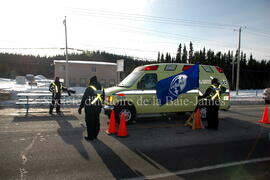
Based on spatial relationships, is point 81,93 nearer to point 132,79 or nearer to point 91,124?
point 132,79

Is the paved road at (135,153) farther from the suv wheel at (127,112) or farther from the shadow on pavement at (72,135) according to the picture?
the suv wheel at (127,112)

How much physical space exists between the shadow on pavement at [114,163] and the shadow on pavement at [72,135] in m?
0.38

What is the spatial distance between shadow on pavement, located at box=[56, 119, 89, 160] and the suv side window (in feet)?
10.1

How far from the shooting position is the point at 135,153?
490cm

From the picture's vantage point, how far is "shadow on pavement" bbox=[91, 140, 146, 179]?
3778 millimetres

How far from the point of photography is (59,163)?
13.8 feet

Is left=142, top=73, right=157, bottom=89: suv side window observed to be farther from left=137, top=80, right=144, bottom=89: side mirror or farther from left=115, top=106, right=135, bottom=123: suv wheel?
left=115, top=106, right=135, bottom=123: suv wheel

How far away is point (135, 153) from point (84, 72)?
38.4 metres

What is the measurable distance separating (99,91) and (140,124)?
281 cm

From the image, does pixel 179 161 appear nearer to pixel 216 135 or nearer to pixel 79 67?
pixel 216 135

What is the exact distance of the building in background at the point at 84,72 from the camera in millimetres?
39750

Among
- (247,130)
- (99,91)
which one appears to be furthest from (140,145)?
(247,130)

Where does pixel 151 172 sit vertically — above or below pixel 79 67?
below

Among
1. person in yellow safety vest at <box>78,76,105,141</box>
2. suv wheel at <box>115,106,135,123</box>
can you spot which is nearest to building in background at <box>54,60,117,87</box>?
suv wheel at <box>115,106,135,123</box>
